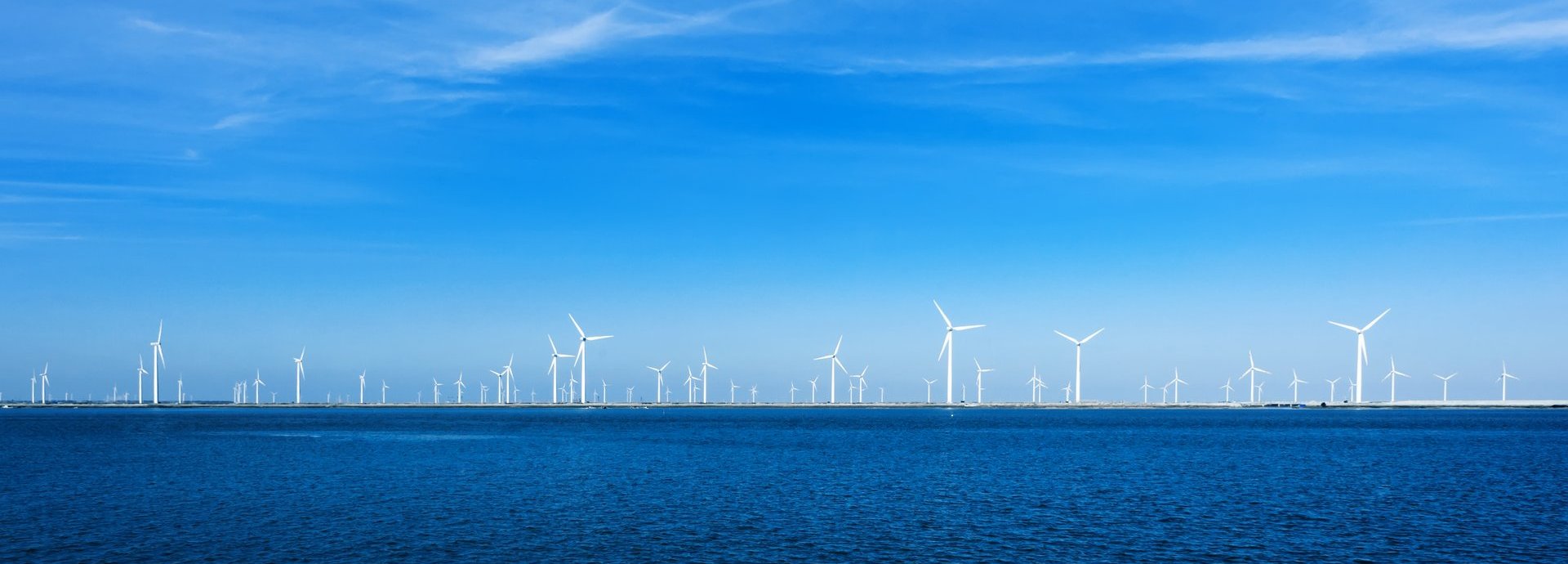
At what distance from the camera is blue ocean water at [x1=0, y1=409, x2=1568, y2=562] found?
39688mm

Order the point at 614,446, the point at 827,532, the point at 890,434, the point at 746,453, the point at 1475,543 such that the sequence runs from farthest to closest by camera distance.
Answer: the point at 890,434, the point at 614,446, the point at 746,453, the point at 827,532, the point at 1475,543

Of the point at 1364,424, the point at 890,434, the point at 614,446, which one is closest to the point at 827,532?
the point at 614,446

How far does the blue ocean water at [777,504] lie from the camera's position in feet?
130

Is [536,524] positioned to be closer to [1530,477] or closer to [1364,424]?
[1530,477]

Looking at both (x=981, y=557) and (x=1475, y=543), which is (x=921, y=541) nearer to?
(x=981, y=557)

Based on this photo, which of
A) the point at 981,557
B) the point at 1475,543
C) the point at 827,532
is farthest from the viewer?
the point at 827,532

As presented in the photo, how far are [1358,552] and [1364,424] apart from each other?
159872mm

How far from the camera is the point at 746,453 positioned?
3708 inches

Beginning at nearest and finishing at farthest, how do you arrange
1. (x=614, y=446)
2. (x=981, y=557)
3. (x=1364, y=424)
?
(x=981, y=557)
(x=614, y=446)
(x=1364, y=424)

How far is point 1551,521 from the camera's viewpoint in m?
46.8

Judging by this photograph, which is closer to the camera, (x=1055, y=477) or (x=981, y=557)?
(x=981, y=557)

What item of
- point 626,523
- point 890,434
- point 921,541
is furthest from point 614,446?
point 921,541

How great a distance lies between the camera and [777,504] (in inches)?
2126

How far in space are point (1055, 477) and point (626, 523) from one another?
32.0 metres
